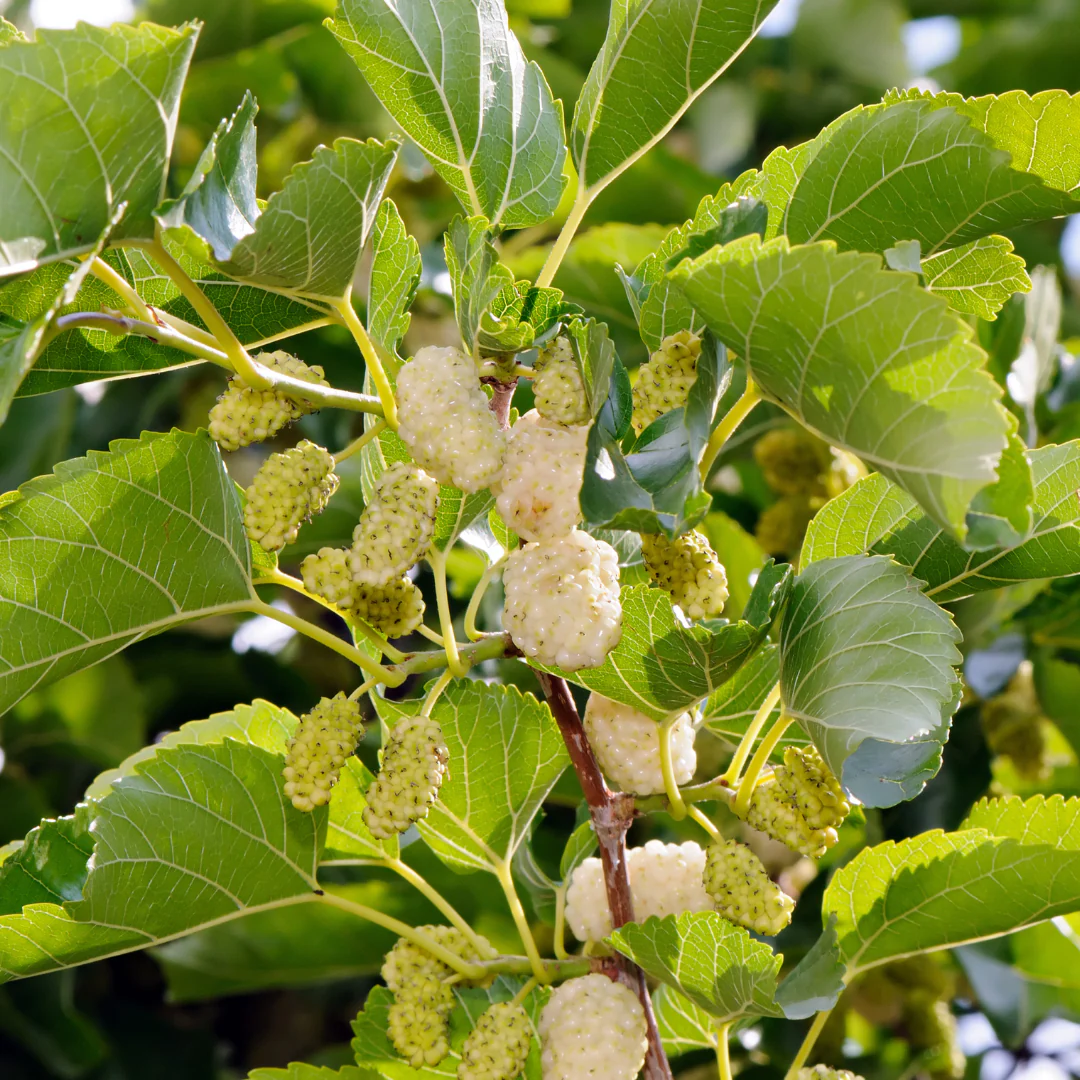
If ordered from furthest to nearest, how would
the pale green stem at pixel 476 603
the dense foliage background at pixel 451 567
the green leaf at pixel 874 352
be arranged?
the dense foliage background at pixel 451 567 < the pale green stem at pixel 476 603 < the green leaf at pixel 874 352

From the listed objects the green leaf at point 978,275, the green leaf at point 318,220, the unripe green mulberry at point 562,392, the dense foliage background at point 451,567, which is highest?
the green leaf at point 318,220

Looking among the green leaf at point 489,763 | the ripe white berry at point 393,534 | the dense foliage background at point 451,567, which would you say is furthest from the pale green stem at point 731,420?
the dense foliage background at point 451,567

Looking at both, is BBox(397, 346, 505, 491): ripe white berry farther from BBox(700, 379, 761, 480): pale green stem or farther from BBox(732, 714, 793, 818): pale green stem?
BBox(732, 714, 793, 818): pale green stem

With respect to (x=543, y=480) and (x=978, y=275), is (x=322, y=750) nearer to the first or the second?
(x=543, y=480)

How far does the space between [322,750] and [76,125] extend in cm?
34

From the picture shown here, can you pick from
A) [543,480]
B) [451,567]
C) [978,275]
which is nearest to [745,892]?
[543,480]

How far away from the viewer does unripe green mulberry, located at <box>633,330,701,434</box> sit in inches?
24.1

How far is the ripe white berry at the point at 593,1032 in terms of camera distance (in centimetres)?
66

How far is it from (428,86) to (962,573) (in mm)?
401

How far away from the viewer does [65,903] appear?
25.6 inches

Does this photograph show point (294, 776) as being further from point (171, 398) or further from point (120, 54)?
point (171, 398)

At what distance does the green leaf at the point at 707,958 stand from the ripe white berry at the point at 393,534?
0.76 feet

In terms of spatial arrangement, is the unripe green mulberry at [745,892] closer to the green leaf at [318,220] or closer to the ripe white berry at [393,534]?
the ripe white berry at [393,534]

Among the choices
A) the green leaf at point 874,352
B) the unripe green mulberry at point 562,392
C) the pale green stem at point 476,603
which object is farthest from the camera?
the pale green stem at point 476,603
